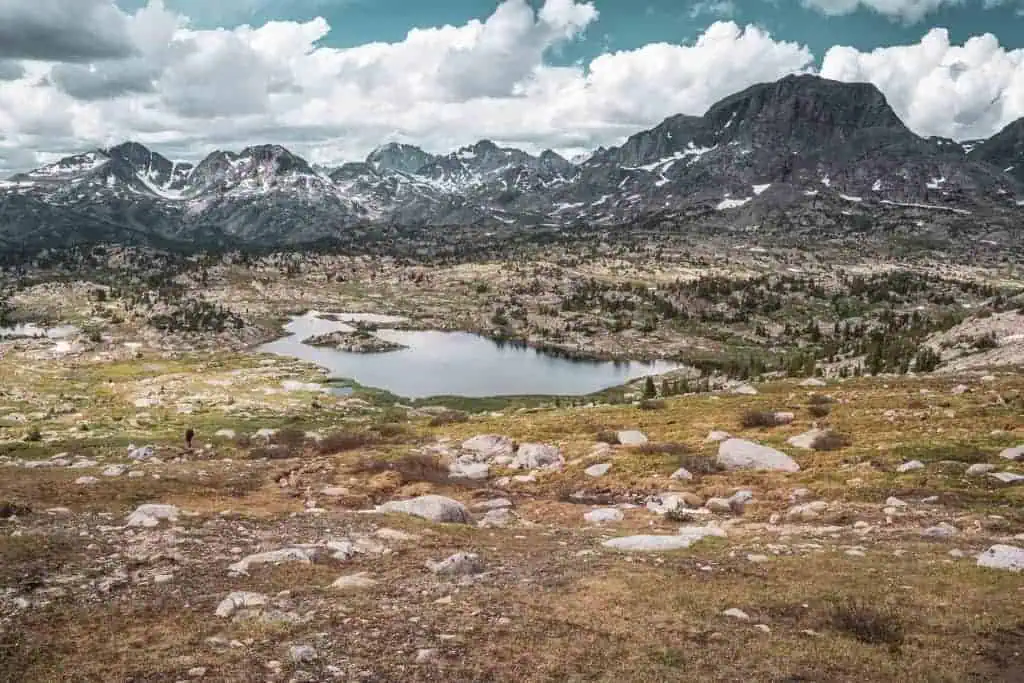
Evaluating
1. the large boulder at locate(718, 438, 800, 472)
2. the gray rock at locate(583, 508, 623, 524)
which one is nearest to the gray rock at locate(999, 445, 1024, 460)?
the large boulder at locate(718, 438, 800, 472)

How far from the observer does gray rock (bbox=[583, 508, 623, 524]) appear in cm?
3716

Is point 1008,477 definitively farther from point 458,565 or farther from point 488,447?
point 488,447

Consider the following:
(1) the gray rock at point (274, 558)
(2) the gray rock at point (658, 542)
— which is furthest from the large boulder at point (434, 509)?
(1) the gray rock at point (274, 558)

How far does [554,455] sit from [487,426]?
73.2 feet

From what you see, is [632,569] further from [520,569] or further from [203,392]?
[203,392]

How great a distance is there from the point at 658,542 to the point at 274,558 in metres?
15.0

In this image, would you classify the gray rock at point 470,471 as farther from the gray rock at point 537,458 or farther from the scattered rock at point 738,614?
the scattered rock at point 738,614

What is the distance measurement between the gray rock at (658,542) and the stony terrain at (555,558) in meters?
0.15

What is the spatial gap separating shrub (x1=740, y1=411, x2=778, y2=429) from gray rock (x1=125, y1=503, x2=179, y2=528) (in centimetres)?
4507

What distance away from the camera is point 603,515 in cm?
3769

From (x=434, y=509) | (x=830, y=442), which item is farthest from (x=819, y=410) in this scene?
(x=434, y=509)

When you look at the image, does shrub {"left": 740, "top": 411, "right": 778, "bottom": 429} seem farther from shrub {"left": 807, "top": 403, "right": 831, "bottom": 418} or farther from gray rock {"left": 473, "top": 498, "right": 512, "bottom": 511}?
gray rock {"left": 473, "top": 498, "right": 512, "bottom": 511}

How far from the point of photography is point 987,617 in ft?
67.6

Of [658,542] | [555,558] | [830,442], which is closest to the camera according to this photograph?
[555,558]
